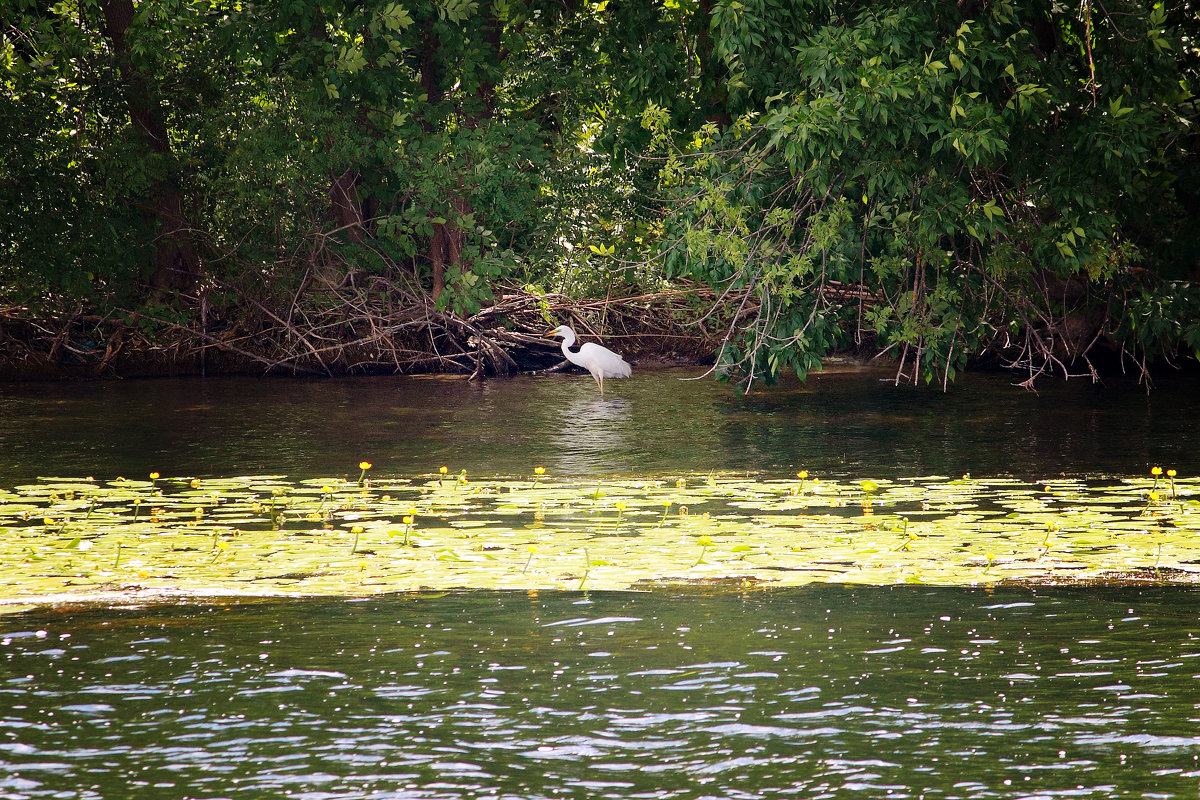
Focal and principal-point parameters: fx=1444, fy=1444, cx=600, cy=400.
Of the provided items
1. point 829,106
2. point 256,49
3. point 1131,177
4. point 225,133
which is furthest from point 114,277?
point 1131,177

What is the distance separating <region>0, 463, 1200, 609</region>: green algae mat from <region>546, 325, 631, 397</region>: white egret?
674 centimetres

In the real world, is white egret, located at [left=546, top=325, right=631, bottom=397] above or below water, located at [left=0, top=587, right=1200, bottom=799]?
above

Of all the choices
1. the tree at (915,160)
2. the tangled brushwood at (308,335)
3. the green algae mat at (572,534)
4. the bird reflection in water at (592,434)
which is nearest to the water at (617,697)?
the green algae mat at (572,534)

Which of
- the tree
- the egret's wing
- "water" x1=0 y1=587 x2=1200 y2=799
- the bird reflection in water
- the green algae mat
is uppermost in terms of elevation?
the tree

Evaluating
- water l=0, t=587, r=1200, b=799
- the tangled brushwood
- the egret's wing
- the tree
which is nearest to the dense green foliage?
the tree

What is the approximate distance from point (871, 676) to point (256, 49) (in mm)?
14004

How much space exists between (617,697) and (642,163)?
13.1 m

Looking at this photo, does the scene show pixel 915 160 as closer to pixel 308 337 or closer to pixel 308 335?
pixel 308 335

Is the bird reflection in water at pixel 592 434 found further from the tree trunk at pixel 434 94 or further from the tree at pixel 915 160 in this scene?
the tree trunk at pixel 434 94

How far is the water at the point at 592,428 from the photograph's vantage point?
10688mm

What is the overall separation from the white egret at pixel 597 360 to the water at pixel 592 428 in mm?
250

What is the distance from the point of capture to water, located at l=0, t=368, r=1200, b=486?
35.1 ft

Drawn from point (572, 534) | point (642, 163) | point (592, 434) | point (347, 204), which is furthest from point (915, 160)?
point (347, 204)

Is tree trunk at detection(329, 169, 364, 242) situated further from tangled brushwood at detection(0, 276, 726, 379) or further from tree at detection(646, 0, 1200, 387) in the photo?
tree at detection(646, 0, 1200, 387)
